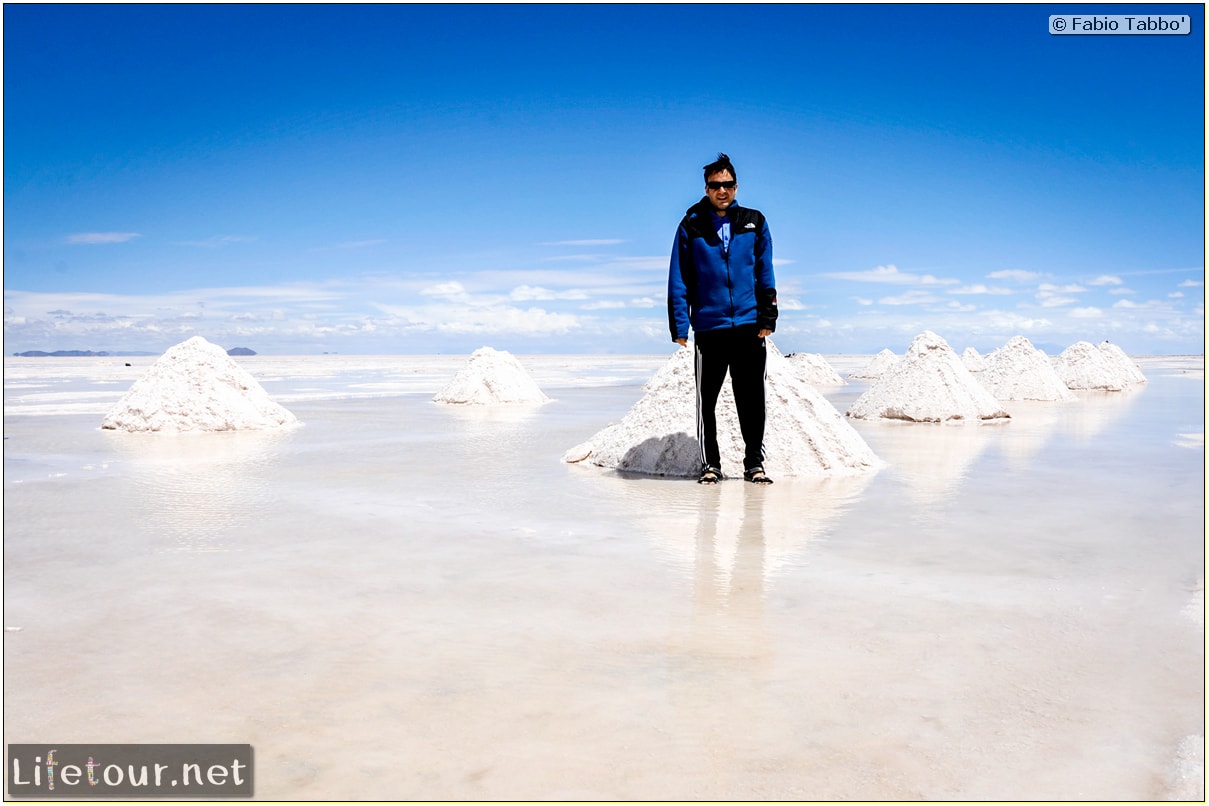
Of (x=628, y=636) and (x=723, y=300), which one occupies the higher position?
(x=723, y=300)

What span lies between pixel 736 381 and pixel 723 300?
0.52 meters

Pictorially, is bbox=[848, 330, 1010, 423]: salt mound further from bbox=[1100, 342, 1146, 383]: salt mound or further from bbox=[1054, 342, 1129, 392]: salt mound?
bbox=[1100, 342, 1146, 383]: salt mound

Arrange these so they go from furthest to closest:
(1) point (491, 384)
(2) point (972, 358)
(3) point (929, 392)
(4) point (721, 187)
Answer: (2) point (972, 358)
(1) point (491, 384)
(3) point (929, 392)
(4) point (721, 187)

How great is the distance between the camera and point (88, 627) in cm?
266

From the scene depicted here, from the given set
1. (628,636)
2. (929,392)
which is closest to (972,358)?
(929,392)

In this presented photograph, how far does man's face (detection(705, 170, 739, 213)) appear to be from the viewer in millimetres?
5312

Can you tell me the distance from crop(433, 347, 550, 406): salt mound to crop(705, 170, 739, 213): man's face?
10.2 metres

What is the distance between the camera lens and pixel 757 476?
554 centimetres

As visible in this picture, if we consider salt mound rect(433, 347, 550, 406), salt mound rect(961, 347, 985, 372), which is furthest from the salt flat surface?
salt mound rect(961, 347, 985, 372)

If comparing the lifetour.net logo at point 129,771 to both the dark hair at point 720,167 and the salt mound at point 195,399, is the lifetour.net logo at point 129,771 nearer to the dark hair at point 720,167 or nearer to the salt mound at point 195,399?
the dark hair at point 720,167

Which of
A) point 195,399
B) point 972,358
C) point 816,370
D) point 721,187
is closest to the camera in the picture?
point 721,187

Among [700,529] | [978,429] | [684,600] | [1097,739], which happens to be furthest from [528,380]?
[1097,739]

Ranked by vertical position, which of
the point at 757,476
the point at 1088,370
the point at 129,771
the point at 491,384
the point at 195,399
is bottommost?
the point at 129,771

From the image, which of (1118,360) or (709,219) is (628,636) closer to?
(709,219)
